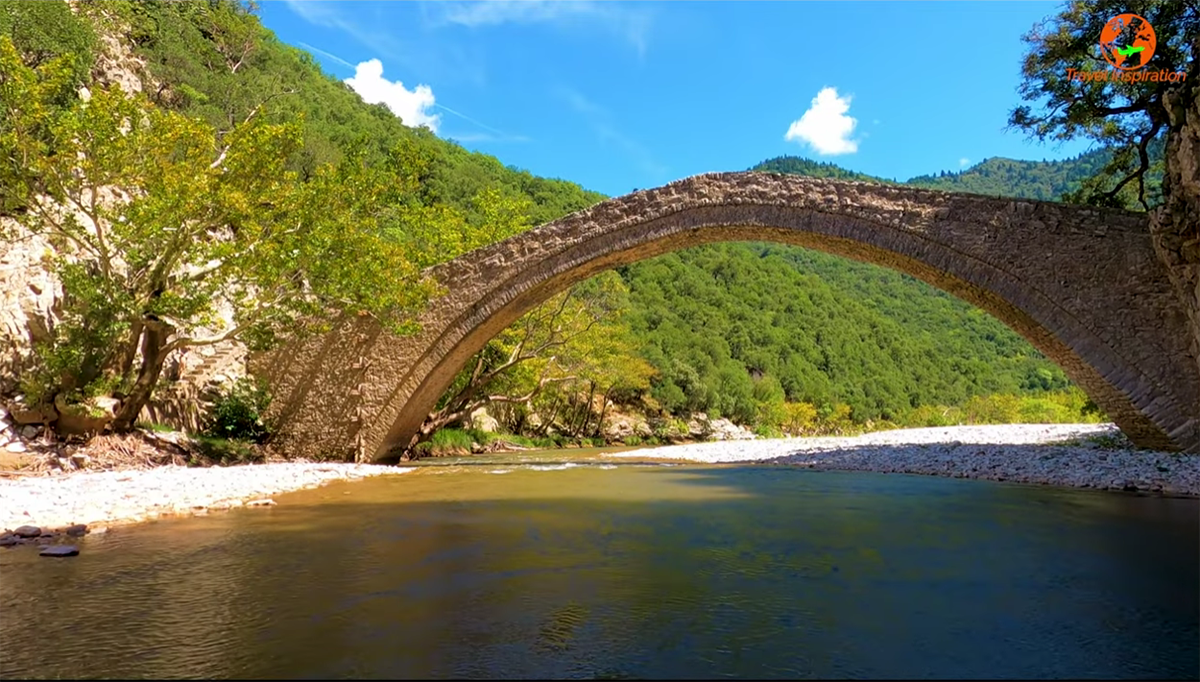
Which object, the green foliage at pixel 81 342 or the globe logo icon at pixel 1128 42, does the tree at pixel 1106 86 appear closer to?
the globe logo icon at pixel 1128 42

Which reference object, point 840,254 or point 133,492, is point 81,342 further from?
point 840,254

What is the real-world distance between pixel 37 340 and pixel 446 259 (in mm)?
7171

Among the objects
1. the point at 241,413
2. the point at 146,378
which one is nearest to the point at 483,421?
the point at 241,413

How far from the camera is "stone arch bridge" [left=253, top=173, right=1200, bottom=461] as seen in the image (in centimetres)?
870

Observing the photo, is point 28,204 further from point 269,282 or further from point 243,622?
point 243,622

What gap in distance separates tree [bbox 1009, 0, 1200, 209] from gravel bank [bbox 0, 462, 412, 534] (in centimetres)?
1191

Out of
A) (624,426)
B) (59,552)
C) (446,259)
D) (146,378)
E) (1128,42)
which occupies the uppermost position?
(1128,42)

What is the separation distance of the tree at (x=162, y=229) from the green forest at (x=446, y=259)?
0.04m

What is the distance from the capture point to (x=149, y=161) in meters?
8.62

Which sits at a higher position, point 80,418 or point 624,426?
point 80,418

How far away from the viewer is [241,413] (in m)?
11.7

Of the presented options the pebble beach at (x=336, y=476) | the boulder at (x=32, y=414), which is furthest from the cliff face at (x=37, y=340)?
the pebble beach at (x=336, y=476)

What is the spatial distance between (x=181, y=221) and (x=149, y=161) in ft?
2.78

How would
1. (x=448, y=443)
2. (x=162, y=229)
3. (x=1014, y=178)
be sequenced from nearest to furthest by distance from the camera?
(x=162, y=229)
(x=448, y=443)
(x=1014, y=178)
